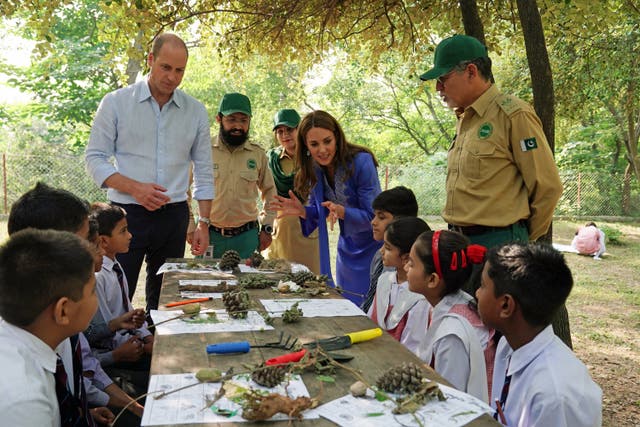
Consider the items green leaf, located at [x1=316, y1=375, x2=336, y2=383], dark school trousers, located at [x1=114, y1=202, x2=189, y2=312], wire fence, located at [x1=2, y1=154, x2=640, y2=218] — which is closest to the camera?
green leaf, located at [x1=316, y1=375, x2=336, y2=383]

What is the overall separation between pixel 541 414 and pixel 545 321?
1.24ft

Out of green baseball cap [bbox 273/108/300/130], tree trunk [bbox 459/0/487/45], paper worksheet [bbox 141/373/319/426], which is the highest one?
tree trunk [bbox 459/0/487/45]

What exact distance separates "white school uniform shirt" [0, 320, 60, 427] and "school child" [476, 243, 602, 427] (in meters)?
1.43

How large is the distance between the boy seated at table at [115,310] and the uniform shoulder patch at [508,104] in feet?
7.27

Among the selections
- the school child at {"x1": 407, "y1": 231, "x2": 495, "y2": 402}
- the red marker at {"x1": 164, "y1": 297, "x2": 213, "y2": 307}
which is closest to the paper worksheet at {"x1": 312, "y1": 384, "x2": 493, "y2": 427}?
the school child at {"x1": 407, "y1": 231, "x2": 495, "y2": 402}

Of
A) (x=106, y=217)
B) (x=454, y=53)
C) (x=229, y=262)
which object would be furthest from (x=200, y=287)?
(x=454, y=53)

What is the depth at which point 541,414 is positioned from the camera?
1.77 meters

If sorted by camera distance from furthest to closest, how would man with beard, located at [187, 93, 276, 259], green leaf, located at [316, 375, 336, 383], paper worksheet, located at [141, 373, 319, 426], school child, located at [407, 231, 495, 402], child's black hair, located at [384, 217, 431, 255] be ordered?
man with beard, located at [187, 93, 276, 259]
child's black hair, located at [384, 217, 431, 255]
school child, located at [407, 231, 495, 402]
green leaf, located at [316, 375, 336, 383]
paper worksheet, located at [141, 373, 319, 426]

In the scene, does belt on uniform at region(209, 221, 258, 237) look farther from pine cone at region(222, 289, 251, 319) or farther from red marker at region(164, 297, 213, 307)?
pine cone at region(222, 289, 251, 319)

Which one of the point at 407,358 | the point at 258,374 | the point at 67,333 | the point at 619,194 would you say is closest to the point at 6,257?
the point at 67,333

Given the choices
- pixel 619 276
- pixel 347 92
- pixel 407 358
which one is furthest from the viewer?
pixel 347 92

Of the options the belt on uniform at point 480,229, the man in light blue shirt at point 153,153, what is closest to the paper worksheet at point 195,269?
the man in light blue shirt at point 153,153

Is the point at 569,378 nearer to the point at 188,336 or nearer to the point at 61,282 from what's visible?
the point at 188,336

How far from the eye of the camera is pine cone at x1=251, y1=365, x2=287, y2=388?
1.65 metres
